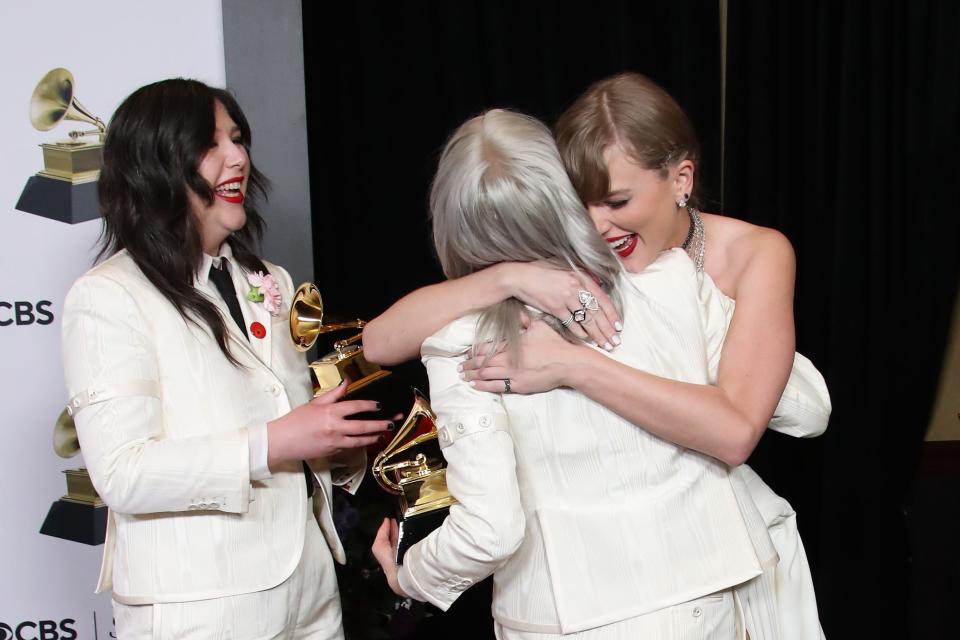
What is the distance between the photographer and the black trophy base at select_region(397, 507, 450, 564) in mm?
1528

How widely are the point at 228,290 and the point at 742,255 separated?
37.9 inches

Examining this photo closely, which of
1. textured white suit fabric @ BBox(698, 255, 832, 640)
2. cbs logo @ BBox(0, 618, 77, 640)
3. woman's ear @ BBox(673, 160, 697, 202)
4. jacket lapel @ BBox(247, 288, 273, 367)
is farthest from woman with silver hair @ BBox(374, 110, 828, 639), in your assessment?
cbs logo @ BBox(0, 618, 77, 640)

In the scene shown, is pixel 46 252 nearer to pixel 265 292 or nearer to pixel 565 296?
pixel 265 292

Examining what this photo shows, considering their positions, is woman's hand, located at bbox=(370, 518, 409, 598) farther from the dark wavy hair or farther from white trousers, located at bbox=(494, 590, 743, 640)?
the dark wavy hair

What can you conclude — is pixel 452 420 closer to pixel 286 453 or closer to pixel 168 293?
pixel 286 453

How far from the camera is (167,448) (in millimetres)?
1651

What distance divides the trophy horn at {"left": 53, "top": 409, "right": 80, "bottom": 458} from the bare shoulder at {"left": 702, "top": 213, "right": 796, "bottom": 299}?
1.59 meters

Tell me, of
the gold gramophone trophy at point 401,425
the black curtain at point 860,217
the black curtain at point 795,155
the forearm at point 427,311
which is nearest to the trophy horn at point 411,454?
the gold gramophone trophy at point 401,425

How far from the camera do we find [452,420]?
140 centimetres

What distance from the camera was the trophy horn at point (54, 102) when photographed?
2.33 metres

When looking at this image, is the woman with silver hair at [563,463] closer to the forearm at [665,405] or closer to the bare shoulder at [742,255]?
the forearm at [665,405]

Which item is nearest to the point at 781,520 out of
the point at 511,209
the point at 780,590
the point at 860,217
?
the point at 780,590

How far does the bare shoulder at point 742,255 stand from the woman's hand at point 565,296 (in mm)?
405

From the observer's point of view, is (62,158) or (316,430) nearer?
(316,430)
